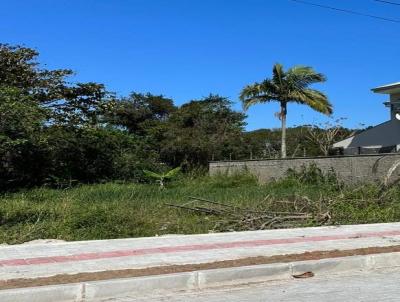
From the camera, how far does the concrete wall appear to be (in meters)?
21.9

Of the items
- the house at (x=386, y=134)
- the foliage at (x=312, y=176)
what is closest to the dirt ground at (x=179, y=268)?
the foliage at (x=312, y=176)

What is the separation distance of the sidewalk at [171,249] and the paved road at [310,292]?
104cm

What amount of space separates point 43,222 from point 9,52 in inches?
553

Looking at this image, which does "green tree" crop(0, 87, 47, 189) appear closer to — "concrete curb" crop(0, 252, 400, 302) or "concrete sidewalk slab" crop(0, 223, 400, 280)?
"concrete sidewalk slab" crop(0, 223, 400, 280)

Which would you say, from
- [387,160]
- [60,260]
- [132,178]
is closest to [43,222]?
[60,260]

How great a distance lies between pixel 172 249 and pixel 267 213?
4.57 metres

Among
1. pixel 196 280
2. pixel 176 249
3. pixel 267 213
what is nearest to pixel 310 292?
pixel 196 280

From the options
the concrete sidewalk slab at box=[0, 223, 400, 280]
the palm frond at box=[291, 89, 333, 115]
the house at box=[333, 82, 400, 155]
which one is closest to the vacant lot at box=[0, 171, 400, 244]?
the concrete sidewalk slab at box=[0, 223, 400, 280]

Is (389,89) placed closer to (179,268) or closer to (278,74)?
(278,74)

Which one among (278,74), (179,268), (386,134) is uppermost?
(278,74)

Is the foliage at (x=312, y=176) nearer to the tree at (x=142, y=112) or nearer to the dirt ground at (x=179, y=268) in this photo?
the dirt ground at (x=179, y=268)

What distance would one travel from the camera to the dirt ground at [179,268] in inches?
296

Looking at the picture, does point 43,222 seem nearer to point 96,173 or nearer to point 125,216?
point 125,216

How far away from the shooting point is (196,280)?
7953mm
